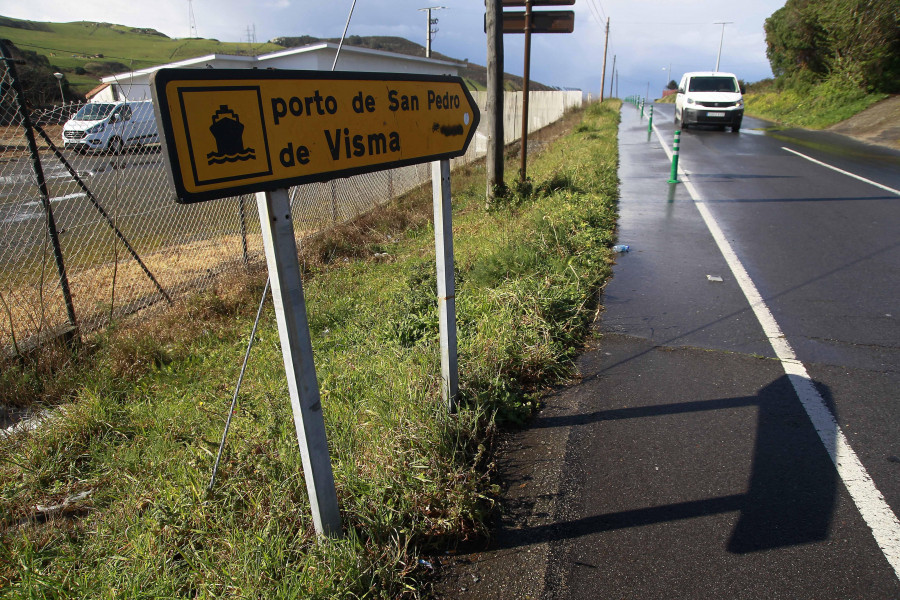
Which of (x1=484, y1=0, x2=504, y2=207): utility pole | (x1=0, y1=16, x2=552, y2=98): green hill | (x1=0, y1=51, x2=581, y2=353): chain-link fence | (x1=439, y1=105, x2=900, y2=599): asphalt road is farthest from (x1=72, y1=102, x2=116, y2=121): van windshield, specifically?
(x1=0, y1=16, x2=552, y2=98): green hill

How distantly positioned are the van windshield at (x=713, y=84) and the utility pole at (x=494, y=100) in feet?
49.2

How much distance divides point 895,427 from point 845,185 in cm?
892

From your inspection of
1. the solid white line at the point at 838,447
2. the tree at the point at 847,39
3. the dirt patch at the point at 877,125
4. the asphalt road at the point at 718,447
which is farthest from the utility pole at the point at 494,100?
the tree at the point at 847,39

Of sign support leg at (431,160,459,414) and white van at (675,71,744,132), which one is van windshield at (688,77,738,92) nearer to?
white van at (675,71,744,132)

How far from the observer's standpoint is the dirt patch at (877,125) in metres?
17.2

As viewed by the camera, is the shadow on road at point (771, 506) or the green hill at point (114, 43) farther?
the green hill at point (114, 43)

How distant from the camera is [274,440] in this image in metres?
2.98

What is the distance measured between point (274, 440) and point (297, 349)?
44.9 inches

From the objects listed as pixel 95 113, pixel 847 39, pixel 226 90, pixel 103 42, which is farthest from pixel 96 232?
pixel 103 42

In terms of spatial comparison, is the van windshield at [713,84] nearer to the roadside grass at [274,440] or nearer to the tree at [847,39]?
the tree at [847,39]

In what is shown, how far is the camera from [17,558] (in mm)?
2369

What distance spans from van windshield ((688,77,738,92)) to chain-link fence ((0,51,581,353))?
1444 centimetres

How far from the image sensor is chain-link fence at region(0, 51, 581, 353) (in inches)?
180

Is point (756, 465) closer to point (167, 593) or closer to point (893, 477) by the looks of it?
point (893, 477)
